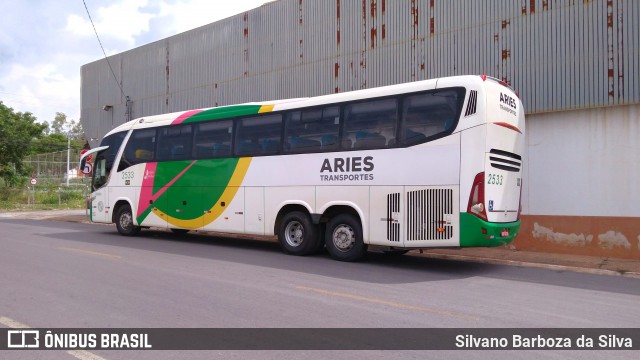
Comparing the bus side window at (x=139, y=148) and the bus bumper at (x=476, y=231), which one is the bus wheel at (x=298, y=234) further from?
the bus side window at (x=139, y=148)

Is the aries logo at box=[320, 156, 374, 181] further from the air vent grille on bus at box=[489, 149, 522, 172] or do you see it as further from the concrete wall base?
the concrete wall base

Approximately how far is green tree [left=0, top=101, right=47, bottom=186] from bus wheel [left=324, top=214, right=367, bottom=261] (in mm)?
32593

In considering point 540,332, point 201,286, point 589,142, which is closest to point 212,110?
point 201,286

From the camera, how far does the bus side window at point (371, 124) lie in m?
10.2

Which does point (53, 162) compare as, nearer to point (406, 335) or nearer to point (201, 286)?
point (201, 286)

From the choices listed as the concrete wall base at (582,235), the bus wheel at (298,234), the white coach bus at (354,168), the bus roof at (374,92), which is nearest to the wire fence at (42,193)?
the white coach bus at (354,168)

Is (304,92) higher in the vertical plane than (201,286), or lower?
higher

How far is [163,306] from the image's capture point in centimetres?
Result: 665

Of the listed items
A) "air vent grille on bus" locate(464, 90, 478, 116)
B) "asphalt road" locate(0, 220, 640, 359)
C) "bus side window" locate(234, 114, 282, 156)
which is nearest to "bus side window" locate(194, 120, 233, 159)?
"bus side window" locate(234, 114, 282, 156)

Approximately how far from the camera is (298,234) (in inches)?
470

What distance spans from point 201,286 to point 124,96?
19782mm

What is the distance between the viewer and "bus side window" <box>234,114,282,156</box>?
1216cm

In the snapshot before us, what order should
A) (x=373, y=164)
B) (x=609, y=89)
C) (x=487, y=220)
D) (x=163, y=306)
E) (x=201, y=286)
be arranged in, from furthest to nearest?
(x=609, y=89) < (x=373, y=164) < (x=487, y=220) < (x=201, y=286) < (x=163, y=306)

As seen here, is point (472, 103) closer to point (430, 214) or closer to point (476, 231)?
point (430, 214)
